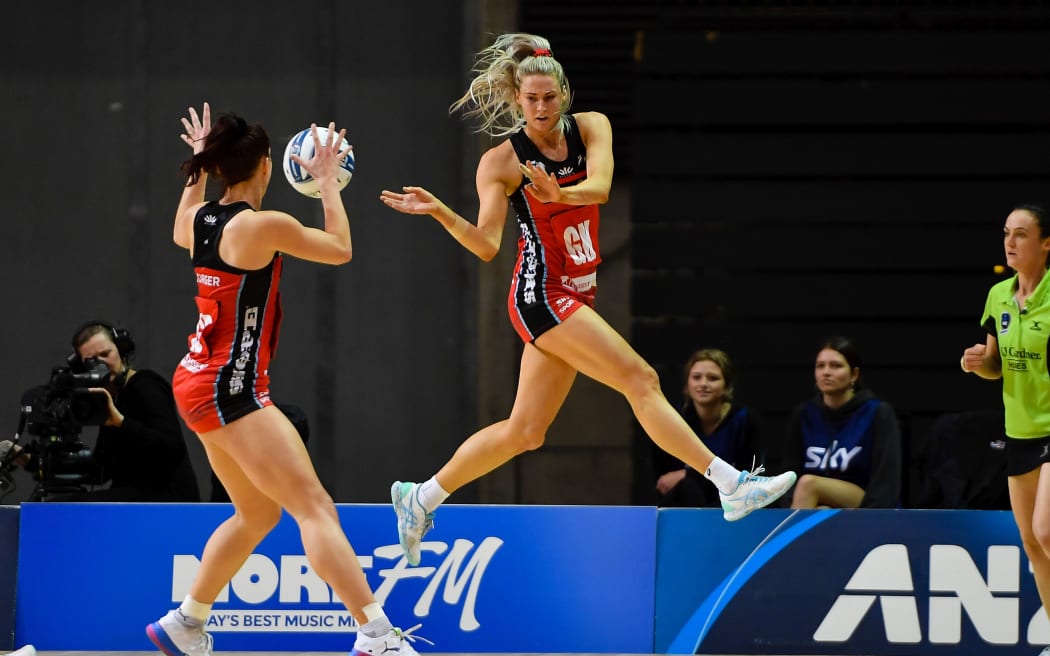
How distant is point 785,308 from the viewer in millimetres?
8484

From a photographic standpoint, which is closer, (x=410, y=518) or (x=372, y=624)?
(x=372, y=624)

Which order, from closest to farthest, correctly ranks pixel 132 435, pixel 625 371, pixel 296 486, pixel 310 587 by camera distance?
1. pixel 296 486
2. pixel 625 371
3. pixel 310 587
4. pixel 132 435

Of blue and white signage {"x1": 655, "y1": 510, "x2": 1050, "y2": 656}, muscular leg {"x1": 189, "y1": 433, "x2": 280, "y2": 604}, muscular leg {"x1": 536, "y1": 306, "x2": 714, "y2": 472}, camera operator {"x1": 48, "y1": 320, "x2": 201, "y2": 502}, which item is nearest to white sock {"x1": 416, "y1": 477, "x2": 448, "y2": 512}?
muscular leg {"x1": 189, "y1": 433, "x2": 280, "y2": 604}

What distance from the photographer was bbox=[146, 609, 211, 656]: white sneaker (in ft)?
16.0

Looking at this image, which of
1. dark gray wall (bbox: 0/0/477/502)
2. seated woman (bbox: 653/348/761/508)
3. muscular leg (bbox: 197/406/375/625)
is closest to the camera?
muscular leg (bbox: 197/406/375/625)

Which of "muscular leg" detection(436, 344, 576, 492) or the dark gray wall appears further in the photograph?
the dark gray wall

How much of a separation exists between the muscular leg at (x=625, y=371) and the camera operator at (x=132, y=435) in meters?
2.14

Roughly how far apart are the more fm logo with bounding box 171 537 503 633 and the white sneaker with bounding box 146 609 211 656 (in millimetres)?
610

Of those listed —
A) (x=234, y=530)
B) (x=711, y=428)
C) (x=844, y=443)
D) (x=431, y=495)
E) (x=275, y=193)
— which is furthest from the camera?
(x=275, y=193)

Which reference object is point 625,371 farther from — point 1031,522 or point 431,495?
point 1031,522

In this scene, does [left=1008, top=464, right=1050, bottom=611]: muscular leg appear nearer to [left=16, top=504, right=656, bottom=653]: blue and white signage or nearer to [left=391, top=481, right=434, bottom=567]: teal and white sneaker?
[left=16, top=504, right=656, bottom=653]: blue and white signage

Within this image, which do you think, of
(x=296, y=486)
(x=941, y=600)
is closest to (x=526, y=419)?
(x=296, y=486)

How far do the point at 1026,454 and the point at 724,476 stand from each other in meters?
1.17

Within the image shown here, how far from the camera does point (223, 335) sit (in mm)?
4582
